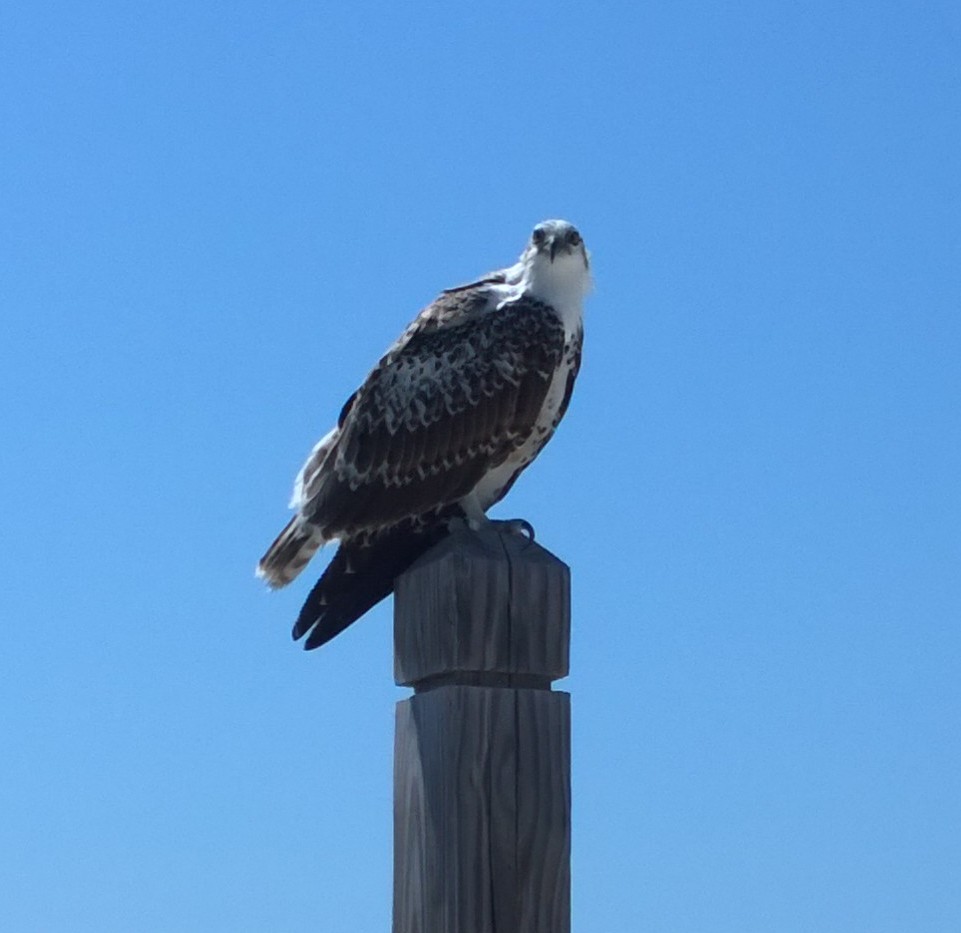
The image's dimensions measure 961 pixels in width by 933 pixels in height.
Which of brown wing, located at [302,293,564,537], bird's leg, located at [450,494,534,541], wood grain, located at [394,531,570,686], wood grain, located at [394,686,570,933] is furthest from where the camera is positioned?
brown wing, located at [302,293,564,537]

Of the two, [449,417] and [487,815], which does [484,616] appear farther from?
[449,417]

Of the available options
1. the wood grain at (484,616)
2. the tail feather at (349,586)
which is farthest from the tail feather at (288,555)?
the wood grain at (484,616)

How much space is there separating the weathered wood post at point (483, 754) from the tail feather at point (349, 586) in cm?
111

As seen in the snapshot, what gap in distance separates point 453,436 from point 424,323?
23.4 inches

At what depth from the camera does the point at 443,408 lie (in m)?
6.45

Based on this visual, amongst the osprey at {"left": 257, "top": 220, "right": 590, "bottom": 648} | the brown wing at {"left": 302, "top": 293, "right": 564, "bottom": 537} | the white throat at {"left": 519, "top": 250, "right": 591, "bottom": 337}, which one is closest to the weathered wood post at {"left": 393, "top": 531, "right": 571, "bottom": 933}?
the osprey at {"left": 257, "top": 220, "right": 590, "bottom": 648}

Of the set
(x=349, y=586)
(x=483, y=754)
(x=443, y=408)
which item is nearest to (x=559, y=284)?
(x=443, y=408)

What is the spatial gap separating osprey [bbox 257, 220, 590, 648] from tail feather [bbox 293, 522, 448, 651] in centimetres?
3

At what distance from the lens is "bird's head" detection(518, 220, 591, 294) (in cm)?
665

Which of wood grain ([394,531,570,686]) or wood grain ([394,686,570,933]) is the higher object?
wood grain ([394,531,570,686])

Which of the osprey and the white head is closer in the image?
the osprey

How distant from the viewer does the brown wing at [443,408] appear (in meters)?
6.11

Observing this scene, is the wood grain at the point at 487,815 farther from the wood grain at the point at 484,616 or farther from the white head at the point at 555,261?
the white head at the point at 555,261

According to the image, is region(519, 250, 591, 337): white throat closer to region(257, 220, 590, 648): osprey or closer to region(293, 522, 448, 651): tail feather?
region(257, 220, 590, 648): osprey
